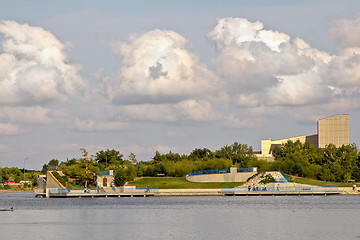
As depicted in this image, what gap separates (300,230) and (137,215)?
30.5 meters

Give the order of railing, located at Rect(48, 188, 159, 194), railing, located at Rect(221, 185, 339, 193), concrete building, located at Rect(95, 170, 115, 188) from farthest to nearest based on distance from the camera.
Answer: concrete building, located at Rect(95, 170, 115, 188), railing, located at Rect(48, 188, 159, 194), railing, located at Rect(221, 185, 339, 193)

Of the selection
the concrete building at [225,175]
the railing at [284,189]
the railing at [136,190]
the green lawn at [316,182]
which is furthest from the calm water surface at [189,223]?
the green lawn at [316,182]

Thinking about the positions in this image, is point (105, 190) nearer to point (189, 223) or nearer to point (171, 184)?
point (171, 184)

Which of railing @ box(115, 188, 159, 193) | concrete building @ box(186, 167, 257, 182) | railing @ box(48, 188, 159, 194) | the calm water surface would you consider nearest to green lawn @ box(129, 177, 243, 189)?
concrete building @ box(186, 167, 257, 182)

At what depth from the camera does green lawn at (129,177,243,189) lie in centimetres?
16188

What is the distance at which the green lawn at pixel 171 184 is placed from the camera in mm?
161875

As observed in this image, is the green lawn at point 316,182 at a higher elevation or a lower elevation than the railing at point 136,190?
higher

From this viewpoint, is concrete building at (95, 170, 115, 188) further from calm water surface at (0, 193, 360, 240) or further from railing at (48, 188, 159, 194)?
calm water surface at (0, 193, 360, 240)

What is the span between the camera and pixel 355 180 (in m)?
176

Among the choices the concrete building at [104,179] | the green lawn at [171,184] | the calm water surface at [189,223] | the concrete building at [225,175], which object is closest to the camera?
the calm water surface at [189,223]

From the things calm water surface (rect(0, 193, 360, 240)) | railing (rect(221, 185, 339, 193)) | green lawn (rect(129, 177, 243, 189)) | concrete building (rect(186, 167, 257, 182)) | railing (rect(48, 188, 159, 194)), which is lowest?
calm water surface (rect(0, 193, 360, 240))

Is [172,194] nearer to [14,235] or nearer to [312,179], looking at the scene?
[312,179]

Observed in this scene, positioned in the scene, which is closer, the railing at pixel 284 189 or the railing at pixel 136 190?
the railing at pixel 284 189

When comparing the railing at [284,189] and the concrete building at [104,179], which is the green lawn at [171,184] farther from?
the railing at [284,189]
